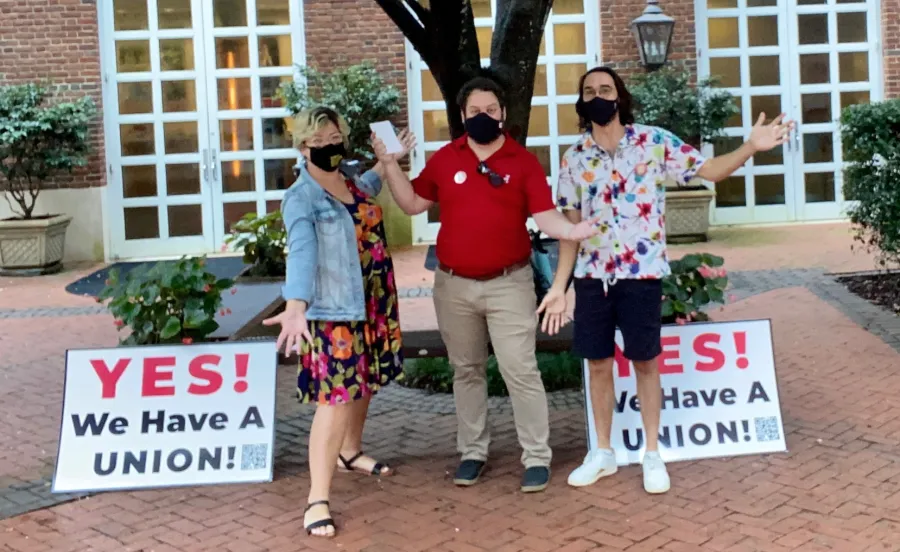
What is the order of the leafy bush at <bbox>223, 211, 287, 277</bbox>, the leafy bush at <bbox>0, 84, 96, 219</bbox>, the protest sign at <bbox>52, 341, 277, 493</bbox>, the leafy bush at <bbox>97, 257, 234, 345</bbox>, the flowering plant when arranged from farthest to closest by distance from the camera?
the leafy bush at <bbox>0, 84, 96, 219</bbox> < the leafy bush at <bbox>223, 211, 287, 277</bbox> < the flowering plant < the leafy bush at <bbox>97, 257, 234, 345</bbox> < the protest sign at <bbox>52, 341, 277, 493</bbox>

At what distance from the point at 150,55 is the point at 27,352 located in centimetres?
632

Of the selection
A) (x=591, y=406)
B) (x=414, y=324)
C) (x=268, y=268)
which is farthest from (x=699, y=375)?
(x=268, y=268)

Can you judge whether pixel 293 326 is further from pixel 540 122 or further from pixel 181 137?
pixel 540 122

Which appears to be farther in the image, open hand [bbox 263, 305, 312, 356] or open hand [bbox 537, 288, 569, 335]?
open hand [bbox 537, 288, 569, 335]

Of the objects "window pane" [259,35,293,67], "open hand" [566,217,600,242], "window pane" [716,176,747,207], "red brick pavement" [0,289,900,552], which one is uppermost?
"window pane" [259,35,293,67]

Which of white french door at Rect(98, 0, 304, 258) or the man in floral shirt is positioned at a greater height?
white french door at Rect(98, 0, 304, 258)

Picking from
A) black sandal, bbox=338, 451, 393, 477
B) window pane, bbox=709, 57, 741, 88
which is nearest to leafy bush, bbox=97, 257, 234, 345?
black sandal, bbox=338, 451, 393, 477

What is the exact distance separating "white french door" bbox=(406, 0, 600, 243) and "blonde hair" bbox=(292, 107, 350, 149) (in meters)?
9.53

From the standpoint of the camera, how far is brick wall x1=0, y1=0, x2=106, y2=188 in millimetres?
13828

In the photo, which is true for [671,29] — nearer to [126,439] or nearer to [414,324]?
[414,324]

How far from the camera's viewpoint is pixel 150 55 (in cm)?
1427

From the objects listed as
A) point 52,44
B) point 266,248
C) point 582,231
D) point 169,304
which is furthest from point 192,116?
point 582,231

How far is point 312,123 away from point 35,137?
30.7ft

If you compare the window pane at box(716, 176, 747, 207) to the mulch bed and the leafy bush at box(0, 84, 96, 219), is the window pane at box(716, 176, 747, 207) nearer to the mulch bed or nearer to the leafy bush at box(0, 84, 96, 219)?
the mulch bed
